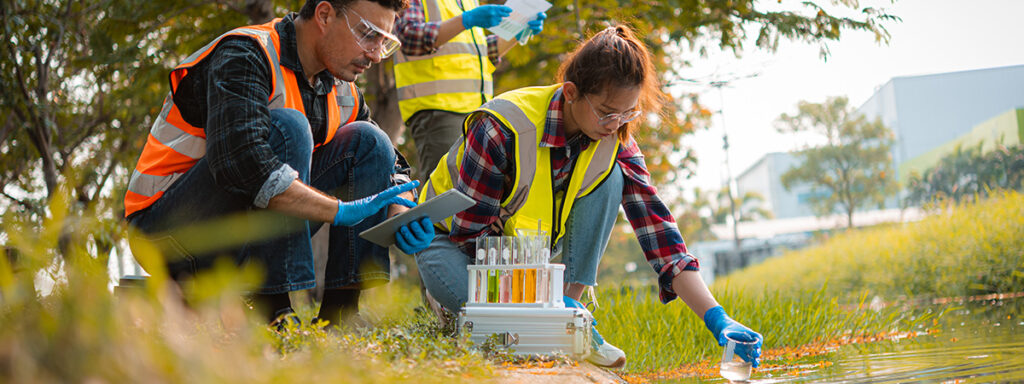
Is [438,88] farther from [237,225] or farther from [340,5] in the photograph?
[237,225]

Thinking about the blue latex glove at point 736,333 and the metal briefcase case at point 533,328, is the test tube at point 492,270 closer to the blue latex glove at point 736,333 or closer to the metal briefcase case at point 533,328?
the metal briefcase case at point 533,328

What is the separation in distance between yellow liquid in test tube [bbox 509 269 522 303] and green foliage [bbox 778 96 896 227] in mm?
23588

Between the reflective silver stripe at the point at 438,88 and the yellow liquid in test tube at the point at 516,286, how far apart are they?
5.35 feet

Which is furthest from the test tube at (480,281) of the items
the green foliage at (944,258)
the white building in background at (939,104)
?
the white building in background at (939,104)

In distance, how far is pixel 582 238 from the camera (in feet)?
9.49

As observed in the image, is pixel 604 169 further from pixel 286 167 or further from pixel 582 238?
pixel 286 167

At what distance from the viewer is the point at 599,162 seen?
281 cm

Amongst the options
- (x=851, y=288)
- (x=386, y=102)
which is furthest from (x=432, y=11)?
(x=851, y=288)

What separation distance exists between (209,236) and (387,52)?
33.7 inches

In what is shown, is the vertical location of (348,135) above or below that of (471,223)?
above

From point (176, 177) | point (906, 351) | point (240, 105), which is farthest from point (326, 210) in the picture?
point (906, 351)

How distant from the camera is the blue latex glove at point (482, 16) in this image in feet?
11.7

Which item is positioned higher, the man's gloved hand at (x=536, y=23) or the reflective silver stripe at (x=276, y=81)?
the man's gloved hand at (x=536, y=23)

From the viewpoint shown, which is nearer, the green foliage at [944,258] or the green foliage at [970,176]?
the green foliage at [944,258]
